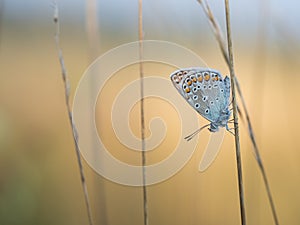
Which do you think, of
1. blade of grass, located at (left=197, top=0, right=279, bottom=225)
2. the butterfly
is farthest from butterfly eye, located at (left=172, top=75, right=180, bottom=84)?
blade of grass, located at (left=197, top=0, right=279, bottom=225)

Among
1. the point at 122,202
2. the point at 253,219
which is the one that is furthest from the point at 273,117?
the point at 122,202

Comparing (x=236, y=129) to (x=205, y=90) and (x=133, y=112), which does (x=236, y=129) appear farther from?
(x=133, y=112)

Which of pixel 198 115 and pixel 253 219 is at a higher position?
pixel 198 115

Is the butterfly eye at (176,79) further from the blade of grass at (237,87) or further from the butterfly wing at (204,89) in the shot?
the blade of grass at (237,87)

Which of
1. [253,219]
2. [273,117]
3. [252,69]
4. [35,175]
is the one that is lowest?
[253,219]

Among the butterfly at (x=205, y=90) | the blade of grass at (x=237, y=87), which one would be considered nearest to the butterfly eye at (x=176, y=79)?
the butterfly at (x=205, y=90)

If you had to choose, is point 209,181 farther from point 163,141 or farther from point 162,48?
point 162,48
